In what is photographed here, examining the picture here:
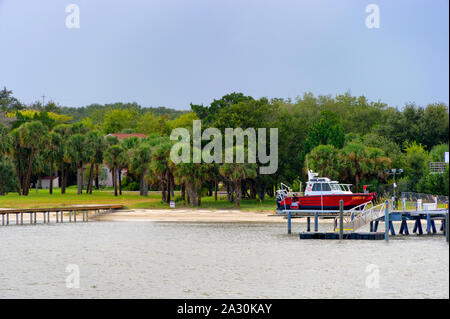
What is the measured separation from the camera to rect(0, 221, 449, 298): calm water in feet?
101

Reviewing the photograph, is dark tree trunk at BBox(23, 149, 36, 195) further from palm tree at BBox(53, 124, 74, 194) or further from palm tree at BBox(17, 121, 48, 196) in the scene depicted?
palm tree at BBox(53, 124, 74, 194)

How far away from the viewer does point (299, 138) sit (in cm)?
8269

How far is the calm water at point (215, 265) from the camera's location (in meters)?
30.7

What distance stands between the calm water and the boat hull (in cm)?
363

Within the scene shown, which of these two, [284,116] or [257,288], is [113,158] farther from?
[257,288]

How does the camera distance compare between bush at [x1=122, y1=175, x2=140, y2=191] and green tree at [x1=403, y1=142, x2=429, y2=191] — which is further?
bush at [x1=122, y1=175, x2=140, y2=191]

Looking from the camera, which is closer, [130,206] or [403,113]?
[130,206]

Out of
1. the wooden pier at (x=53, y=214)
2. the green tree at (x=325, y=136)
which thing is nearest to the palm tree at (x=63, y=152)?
the wooden pier at (x=53, y=214)

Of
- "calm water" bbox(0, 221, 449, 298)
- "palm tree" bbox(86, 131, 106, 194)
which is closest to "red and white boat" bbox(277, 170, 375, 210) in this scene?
"calm water" bbox(0, 221, 449, 298)

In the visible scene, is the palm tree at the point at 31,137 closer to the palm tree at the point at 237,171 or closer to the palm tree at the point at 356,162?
the palm tree at the point at 237,171

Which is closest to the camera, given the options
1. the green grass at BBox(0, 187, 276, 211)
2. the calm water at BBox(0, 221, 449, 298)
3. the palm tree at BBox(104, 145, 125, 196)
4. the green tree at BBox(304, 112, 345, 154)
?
the calm water at BBox(0, 221, 449, 298)

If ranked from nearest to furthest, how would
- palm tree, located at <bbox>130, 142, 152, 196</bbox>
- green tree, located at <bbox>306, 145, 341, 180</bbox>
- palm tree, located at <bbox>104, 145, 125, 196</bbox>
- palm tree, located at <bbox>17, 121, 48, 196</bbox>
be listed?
green tree, located at <bbox>306, 145, 341, 180</bbox>
palm tree, located at <bbox>130, 142, 152, 196</bbox>
palm tree, located at <bbox>17, 121, 48, 196</bbox>
palm tree, located at <bbox>104, 145, 125, 196</bbox>

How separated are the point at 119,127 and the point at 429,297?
14956 centimetres
